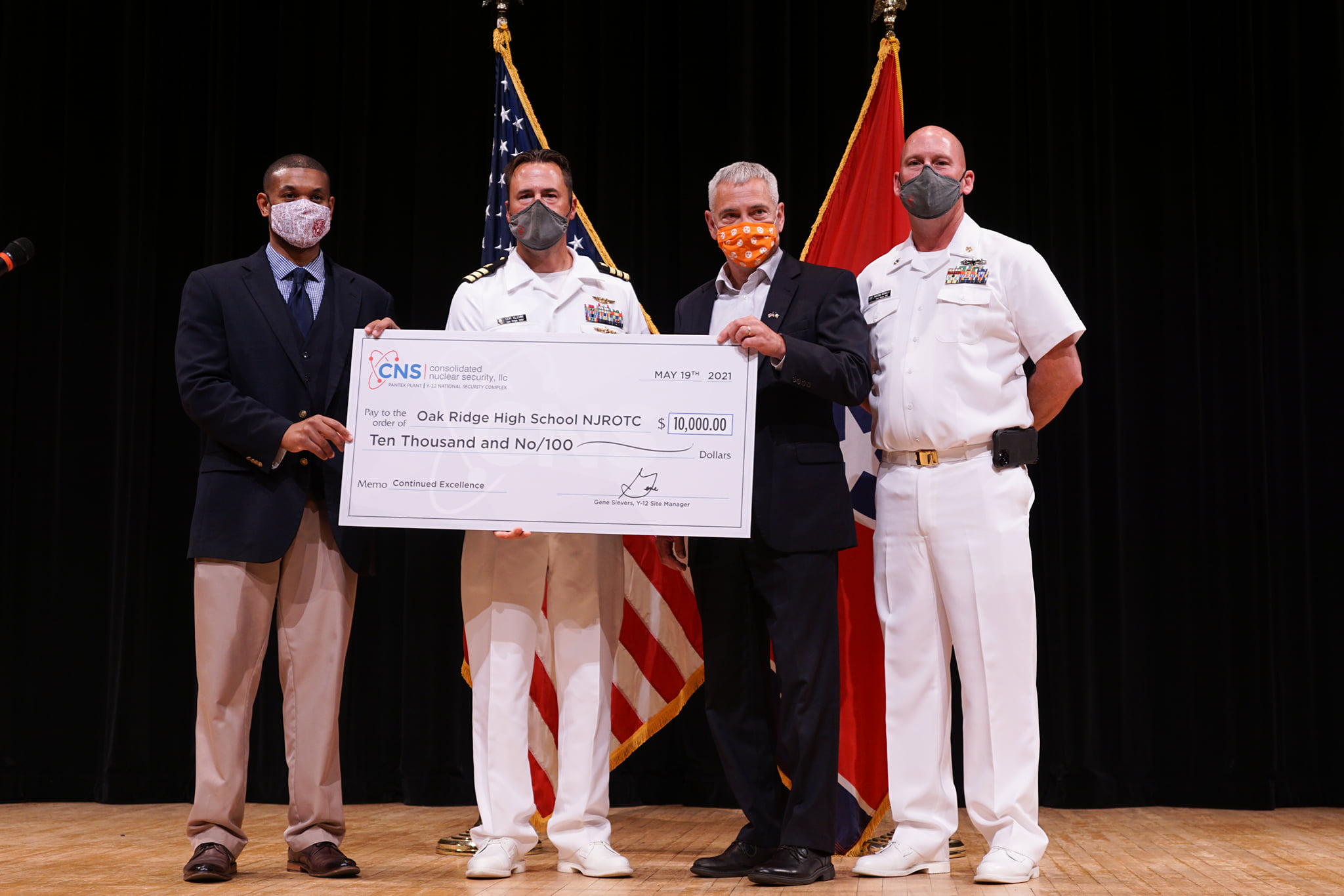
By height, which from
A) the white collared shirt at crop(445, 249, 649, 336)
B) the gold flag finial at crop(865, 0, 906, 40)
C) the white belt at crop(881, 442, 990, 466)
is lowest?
the white belt at crop(881, 442, 990, 466)

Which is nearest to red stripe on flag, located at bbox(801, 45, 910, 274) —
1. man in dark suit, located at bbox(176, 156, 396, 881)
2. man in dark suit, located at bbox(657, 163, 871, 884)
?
man in dark suit, located at bbox(657, 163, 871, 884)

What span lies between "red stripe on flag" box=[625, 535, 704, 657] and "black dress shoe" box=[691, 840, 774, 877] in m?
1.00

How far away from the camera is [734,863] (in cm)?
284

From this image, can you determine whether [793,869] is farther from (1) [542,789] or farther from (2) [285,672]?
(2) [285,672]

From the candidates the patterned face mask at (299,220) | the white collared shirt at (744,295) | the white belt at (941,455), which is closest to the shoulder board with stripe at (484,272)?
the patterned face mask at (299,220)

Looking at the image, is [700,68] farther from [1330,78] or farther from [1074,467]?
[1330,78]

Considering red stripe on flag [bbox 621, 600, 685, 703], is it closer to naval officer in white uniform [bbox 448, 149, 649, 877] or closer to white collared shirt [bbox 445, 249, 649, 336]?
naval officer in white uniform [bbox 448, 149, 649, 877]

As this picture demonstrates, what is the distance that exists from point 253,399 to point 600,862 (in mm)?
1535

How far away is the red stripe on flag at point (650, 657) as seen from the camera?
12.4ft

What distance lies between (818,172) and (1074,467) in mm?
1654

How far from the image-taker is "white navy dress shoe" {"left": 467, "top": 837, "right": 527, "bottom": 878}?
271cm

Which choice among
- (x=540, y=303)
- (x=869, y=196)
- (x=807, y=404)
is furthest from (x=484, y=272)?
(x=869, y=196)

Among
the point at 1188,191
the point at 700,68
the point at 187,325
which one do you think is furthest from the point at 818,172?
the point at 187,325

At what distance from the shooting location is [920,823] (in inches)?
112
